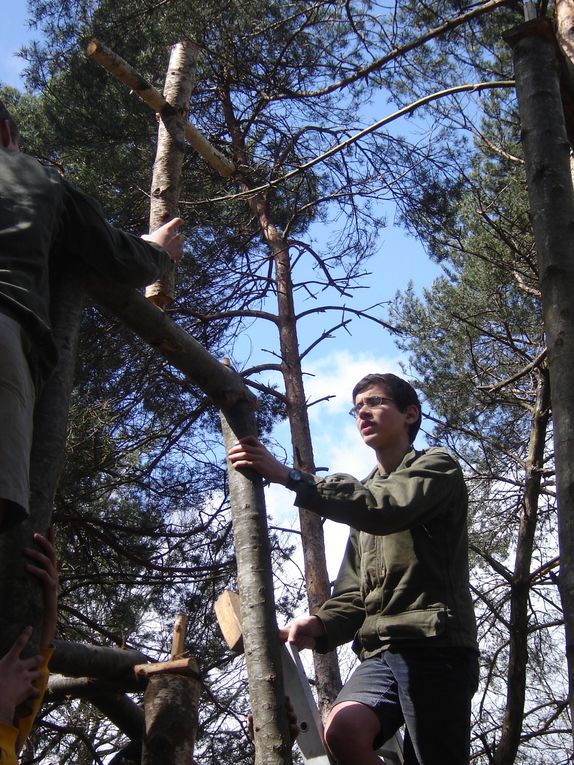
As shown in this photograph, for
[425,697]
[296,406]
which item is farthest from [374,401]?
[296,406]

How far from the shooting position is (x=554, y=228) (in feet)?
Result: 8.21

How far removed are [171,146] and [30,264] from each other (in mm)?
2872

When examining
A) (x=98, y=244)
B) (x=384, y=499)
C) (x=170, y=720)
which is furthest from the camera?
(x=170, y=720)

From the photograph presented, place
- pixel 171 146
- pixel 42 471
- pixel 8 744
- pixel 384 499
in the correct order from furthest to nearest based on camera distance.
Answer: pixel 171 146 → pixel 384 499 → pixel 42 471 → pixel 8 744

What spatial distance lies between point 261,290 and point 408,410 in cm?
540

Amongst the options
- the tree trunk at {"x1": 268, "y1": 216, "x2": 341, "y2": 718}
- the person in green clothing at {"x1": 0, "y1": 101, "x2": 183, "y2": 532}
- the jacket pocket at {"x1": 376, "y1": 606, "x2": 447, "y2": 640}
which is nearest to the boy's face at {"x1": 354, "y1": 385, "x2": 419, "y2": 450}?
the jacket pocket at {"x1": 376, "y1": 606, "x2": 447, "y2": 640}

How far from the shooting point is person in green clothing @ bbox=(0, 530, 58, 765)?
1.65m

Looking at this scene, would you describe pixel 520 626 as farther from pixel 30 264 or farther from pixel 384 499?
pixel 30 264

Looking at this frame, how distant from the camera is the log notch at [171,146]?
435cm

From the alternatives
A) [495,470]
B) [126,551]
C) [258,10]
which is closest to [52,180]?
[126,551]

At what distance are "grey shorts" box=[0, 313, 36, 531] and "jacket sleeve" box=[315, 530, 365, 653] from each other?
1.46 metres

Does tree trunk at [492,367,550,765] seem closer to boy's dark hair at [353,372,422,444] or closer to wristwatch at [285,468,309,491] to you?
boy's dark hair at [353,372,422,444]

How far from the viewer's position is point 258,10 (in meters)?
7.48

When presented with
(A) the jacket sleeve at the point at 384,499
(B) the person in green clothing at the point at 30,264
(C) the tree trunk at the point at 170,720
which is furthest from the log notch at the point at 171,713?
(B) the person in green clothing at the point at 30,264
